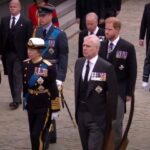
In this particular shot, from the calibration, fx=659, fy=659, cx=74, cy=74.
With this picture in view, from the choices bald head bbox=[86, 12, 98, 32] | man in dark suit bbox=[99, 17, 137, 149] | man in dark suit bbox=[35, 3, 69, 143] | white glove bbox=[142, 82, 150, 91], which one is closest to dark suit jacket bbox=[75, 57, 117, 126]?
man in dark suit bbox=[99, 17, 137, 149]

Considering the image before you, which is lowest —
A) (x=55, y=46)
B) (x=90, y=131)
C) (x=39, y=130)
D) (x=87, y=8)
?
(x=39, y=130)

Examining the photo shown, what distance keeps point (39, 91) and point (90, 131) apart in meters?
1.04

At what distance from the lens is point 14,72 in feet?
38.1

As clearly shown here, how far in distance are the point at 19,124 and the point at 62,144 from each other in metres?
1.19

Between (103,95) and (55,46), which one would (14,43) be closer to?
(55,46)

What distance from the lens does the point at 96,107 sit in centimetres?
802

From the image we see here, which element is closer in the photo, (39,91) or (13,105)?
(39,91)

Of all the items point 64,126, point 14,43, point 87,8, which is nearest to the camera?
point 64,126

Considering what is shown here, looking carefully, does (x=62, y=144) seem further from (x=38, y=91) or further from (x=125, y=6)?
(x=125, y=6)

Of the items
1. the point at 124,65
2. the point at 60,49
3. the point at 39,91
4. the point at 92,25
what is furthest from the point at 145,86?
the point at 39,91

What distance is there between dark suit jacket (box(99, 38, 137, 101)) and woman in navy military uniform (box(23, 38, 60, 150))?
0.88 meters

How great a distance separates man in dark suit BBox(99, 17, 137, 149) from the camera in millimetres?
8883

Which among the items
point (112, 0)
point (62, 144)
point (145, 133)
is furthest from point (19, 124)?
point (112, 0)

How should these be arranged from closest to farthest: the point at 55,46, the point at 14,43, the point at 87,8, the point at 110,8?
the point at 55,46, the point at 14,43, the point at 87,8, the point at 110,8
